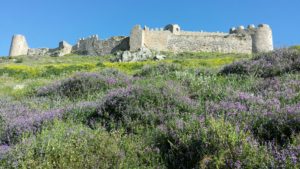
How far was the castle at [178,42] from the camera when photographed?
57.7 meters

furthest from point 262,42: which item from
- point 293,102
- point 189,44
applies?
point 293,102

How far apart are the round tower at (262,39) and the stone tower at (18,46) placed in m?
40.6

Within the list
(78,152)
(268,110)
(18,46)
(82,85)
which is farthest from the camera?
(18,46)

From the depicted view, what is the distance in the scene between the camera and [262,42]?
61.2 meters

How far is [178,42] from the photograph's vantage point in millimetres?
58969

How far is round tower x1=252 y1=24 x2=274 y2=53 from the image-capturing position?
60.9 metres

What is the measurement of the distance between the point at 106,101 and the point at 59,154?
2995mm

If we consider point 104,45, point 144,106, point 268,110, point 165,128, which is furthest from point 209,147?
point 104,45

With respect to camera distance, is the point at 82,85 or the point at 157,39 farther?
the point at 157,39

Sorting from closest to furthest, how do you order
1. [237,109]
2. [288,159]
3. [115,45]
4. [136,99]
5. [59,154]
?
[288,159] → [59,154] → [237,109] → [136,99] → [115,45]

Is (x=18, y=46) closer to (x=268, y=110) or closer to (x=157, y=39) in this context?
(x=157, y=39)

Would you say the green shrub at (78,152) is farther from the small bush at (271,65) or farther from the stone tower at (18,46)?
the stone tower at (18,46)

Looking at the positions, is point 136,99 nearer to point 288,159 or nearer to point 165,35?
point 288,159

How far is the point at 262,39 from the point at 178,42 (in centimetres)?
1335
